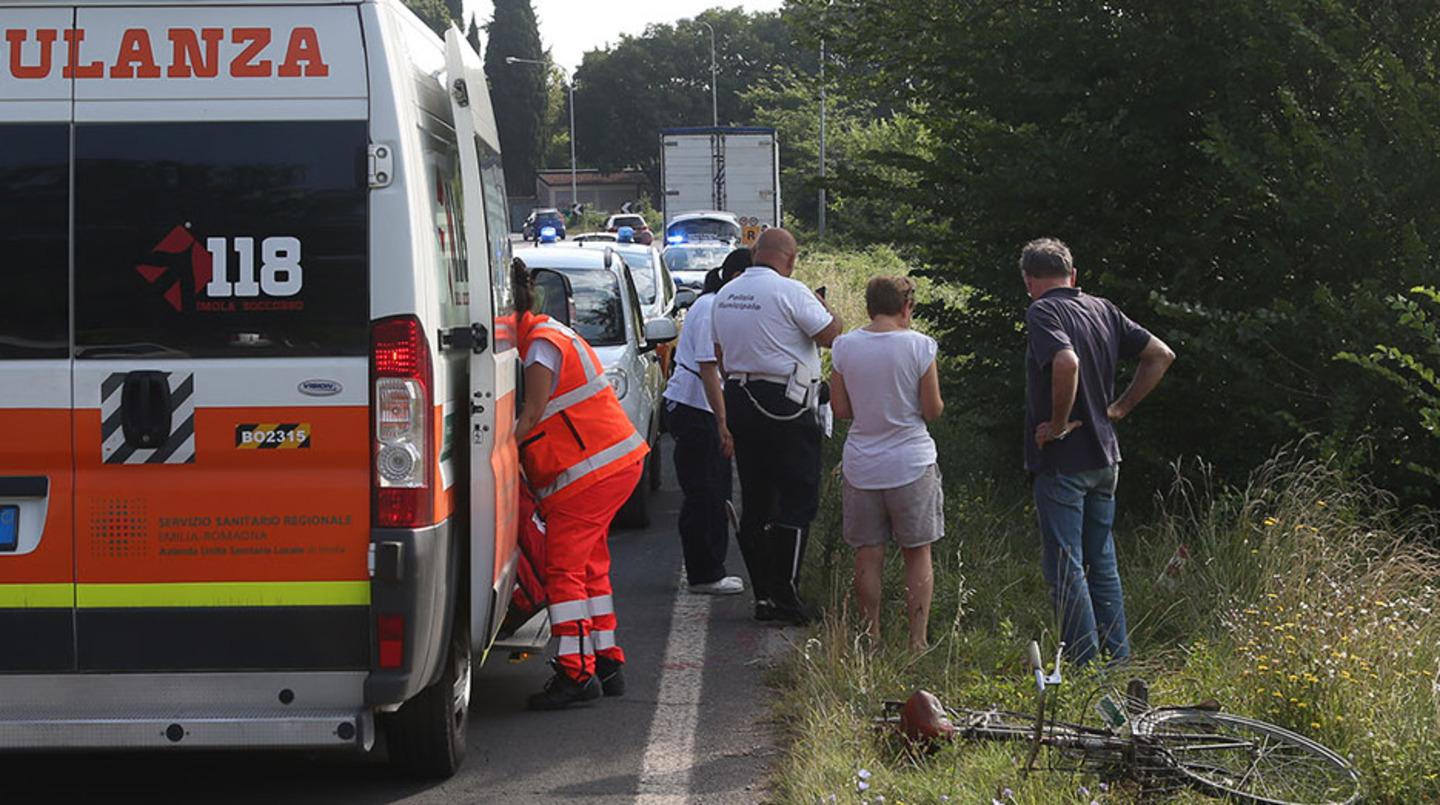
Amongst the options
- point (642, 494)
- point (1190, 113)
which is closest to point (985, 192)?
point (1190, 113)

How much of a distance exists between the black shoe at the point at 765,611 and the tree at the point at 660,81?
101 meters

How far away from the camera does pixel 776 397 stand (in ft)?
27.9

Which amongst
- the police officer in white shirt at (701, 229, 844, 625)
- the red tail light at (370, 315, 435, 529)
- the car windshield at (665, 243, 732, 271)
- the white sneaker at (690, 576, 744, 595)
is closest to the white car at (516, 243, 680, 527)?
the white sneaker at (690, 576, 744, 595)

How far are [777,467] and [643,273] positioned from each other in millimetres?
9313

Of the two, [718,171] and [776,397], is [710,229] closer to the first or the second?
[718,171]

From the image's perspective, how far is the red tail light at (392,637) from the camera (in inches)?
209

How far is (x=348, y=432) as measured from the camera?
5.26 m

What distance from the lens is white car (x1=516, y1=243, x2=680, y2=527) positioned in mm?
11539

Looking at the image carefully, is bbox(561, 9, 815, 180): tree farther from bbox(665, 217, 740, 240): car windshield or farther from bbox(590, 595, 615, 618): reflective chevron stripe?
bbox(590, 595, 615, 618): reflective chevron stripe

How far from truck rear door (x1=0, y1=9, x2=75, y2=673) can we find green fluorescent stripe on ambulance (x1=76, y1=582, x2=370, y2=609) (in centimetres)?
20

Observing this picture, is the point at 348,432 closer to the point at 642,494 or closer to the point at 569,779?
the point at 569,779

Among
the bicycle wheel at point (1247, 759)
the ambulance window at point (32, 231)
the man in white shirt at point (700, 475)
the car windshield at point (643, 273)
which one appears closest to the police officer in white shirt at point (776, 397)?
the man in white shirt at point (700, 475)

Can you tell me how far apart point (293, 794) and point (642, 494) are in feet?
19.3

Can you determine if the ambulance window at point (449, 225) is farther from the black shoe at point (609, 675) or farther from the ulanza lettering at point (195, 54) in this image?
the black shoe at point (609, 675)
